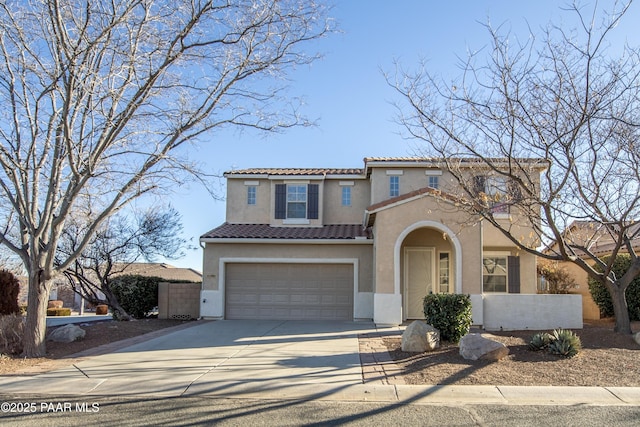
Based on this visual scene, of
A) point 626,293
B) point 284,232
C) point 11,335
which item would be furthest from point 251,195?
point 626,293

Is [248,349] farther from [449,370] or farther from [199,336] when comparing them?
[449,370]

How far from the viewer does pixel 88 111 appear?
1082 centimetres

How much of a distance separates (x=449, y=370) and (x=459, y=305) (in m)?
2.97

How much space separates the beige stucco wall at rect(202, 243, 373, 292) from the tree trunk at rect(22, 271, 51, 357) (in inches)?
301

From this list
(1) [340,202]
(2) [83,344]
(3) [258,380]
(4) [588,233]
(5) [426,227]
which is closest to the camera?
(3) [258,380]

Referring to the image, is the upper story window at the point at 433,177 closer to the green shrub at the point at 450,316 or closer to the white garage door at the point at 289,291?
the white garage door at the point at 289,291

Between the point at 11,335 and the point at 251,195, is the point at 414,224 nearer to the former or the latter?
the point at 251,195

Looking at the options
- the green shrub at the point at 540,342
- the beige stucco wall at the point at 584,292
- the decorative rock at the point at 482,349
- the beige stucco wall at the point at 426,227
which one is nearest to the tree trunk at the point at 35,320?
the decorative rock at the point at 482,349

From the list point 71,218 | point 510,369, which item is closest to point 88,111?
point 71,218

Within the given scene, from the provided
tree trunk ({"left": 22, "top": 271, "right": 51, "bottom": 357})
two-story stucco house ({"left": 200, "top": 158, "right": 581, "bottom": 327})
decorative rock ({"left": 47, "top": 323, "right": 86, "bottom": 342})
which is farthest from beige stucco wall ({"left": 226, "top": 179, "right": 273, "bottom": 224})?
tree trunk ({"left": 22, "top": 271, "right": 51, "bottom": 357})

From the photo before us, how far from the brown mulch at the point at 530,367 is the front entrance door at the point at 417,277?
6.43 meters

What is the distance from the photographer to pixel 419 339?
34.6 feet

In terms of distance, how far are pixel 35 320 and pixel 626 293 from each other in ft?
52.1

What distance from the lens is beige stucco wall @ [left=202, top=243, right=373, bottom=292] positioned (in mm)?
17844
